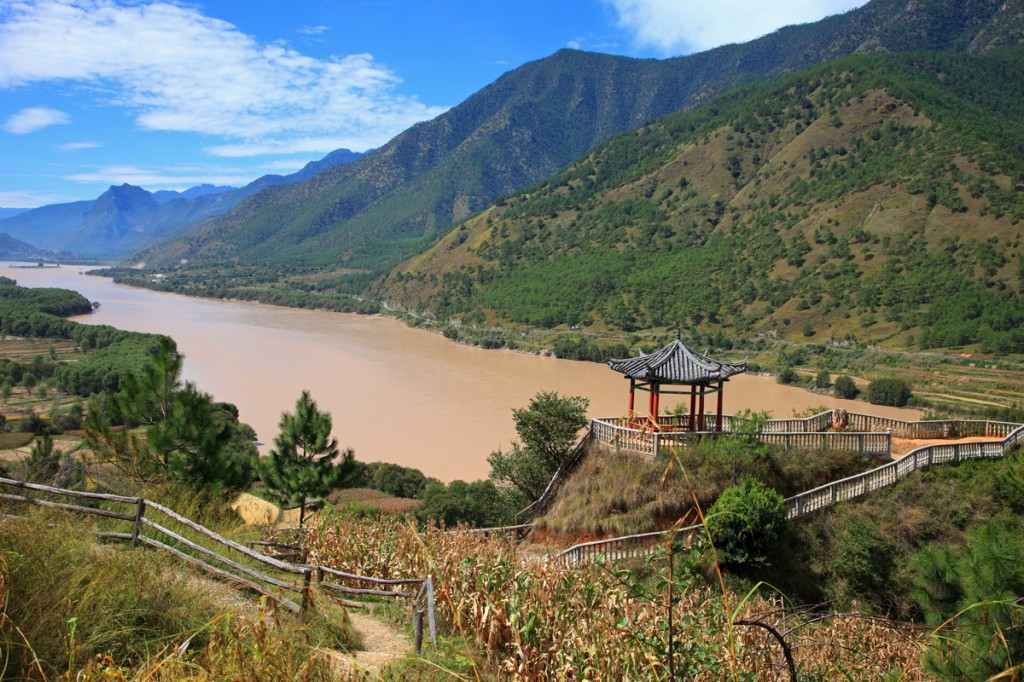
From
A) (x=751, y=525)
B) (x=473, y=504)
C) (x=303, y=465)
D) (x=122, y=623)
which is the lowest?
(x=473, y=504)

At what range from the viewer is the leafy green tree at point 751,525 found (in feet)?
34.8

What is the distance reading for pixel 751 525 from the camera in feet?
34.1

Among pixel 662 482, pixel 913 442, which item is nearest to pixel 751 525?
pixel 662 482

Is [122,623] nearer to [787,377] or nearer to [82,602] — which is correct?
[82,602]

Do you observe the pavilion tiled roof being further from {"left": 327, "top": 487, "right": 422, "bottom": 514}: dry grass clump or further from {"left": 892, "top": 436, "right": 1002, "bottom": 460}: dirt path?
{"left": 327, "top": 487, "right": 422, "bottom": 514}: dry grass clump

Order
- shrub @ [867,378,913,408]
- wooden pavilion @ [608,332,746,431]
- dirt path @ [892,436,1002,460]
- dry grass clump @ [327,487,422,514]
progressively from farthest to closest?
shrub @ [867,378,913,408]
dry grass clump @ [327,487,422,514]
dirt path @ [892,436,1002,460]
wooden pavilion @ [608,332,746,431]

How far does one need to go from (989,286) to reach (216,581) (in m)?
58.5

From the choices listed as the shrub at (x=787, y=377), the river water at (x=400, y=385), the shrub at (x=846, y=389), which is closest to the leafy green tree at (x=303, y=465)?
the river water at (x=400, y=385)

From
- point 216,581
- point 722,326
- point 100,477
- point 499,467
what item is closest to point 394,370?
point 722,326

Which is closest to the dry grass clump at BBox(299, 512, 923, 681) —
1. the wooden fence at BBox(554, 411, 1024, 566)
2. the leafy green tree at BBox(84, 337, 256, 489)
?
the wooden fence at BBox(554, 411, 1024, 566)

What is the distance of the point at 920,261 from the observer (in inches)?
2195

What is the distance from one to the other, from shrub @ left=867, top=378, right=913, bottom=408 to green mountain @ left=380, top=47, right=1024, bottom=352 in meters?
11.1

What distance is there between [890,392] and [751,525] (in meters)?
34.7

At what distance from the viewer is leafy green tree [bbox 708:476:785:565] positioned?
1062 centimetres
